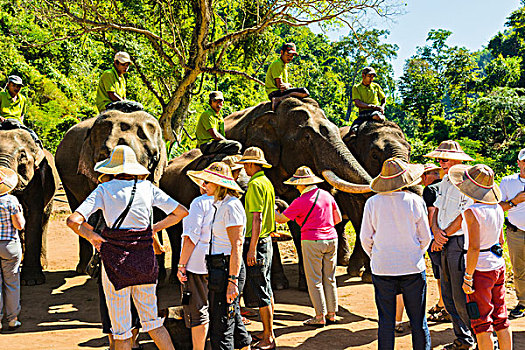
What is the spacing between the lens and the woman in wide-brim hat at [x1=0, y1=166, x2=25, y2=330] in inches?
267

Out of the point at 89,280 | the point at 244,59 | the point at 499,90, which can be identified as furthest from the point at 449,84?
the point at 89,280

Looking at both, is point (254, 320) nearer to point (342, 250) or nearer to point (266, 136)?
point (266, 136)

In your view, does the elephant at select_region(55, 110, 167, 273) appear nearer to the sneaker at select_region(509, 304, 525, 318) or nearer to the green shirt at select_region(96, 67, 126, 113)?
the green shirt at select_region(96, 67, 126, 113)

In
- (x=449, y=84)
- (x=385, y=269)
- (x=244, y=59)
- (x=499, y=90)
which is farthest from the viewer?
(x=449, y=84)

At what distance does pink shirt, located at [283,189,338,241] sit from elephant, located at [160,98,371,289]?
68.6 inches

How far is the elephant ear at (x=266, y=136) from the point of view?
33.2 feet

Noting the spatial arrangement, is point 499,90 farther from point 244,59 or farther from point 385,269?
point 385,269

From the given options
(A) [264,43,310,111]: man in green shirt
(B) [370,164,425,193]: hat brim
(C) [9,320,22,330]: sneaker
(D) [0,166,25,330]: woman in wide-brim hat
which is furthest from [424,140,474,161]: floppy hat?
(C) [9,320,22,330]: sneaker

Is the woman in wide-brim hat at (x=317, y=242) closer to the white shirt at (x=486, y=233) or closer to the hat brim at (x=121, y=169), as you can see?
the white shirt at (x=486, y=233)

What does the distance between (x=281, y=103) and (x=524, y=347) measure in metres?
6.28

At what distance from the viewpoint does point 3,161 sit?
9.33 m

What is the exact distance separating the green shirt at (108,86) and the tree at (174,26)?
23.4ft

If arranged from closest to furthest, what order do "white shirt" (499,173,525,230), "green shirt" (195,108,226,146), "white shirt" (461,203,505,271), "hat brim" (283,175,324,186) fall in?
"white shirt" (461,203,505,271), "white shirt" (499,173,525,230), "hat brim" (283,175,324,186), "green shirt" (195,108,226,146)

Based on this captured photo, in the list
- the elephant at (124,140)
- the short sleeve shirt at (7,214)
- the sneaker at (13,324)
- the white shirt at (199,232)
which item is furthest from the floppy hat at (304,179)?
the sneaker at (13,324)
